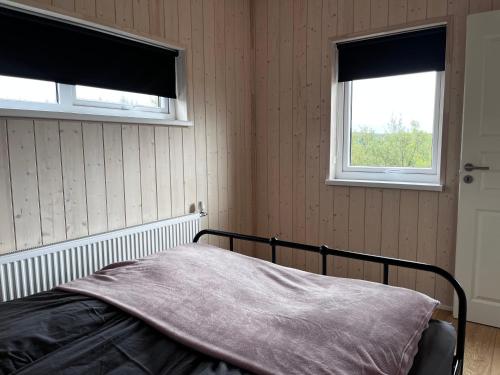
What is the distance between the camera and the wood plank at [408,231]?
8.79 ft

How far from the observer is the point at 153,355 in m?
1.07

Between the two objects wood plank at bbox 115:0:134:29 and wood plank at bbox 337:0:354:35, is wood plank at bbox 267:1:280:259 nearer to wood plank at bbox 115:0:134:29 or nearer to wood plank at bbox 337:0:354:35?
wood plank at bbox 337:0:354:35

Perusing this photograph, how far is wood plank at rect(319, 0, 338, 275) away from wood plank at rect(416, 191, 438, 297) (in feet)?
2.20

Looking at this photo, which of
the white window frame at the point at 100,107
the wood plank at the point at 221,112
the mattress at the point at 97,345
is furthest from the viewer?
the wood plank at the point at 221,112

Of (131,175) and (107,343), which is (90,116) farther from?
(107,343)

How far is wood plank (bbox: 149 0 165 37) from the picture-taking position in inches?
94.8

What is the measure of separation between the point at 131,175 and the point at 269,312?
146 cm

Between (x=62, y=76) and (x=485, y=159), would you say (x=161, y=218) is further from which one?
(x=485, y=159)

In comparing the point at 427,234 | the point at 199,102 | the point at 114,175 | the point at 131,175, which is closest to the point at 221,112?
the point at 199,102

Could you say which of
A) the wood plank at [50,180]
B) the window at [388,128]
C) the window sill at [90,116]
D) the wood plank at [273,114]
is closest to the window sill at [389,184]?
the window at [388,128]

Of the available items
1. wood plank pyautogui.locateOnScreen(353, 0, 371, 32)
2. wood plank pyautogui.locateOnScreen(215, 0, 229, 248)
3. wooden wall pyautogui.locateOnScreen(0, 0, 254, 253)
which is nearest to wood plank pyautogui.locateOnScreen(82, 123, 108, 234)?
wooden wall pyautogui.locateOnScreen(0, 0, 254, 253)

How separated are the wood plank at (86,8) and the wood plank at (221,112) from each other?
1054 millimetres

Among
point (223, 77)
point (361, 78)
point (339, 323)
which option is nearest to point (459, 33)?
point (361, 78)

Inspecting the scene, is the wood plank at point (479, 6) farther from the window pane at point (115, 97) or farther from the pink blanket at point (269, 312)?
the window pane at point (115, 97)
